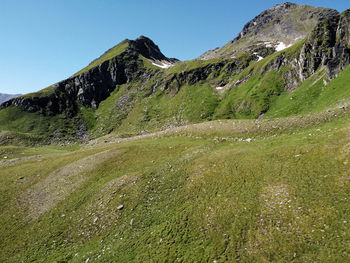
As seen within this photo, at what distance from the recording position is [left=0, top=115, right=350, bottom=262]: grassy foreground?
45.7ft

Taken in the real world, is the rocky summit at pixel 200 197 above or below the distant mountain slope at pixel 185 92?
below

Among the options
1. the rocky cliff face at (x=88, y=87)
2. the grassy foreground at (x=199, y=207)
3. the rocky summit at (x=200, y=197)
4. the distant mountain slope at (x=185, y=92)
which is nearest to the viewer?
the grassy foreground at (x=199, y=207)

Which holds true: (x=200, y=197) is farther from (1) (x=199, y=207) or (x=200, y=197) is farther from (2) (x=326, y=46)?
(2) (x=326, y=46)

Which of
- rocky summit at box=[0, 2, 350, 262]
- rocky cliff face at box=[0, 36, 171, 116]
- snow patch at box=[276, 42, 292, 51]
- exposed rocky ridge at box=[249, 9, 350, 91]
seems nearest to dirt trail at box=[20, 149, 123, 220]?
rocky summit at box=[0, 2, 350, 262]

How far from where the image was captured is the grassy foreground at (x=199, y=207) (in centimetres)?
1392

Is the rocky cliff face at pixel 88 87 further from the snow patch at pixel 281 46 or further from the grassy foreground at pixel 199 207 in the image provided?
the snow patch at pixel 281 46

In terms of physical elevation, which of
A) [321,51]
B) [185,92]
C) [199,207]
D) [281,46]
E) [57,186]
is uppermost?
[281,46]

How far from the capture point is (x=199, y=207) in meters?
19.1

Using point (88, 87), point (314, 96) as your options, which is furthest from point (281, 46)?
point (88, 87)

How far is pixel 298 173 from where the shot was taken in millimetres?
19516

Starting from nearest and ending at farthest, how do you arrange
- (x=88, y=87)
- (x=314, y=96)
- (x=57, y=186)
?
(x=57, y=186), (x=314, y=96), (x=88, y=87)

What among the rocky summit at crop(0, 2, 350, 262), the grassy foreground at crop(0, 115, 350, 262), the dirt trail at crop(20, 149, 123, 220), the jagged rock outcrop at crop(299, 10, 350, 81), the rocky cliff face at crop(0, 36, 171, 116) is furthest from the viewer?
the rocky cliff face at crop(0, 36, 171, 116)

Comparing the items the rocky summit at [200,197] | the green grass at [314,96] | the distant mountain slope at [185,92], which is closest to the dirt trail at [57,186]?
the rocky summit at [200,197]

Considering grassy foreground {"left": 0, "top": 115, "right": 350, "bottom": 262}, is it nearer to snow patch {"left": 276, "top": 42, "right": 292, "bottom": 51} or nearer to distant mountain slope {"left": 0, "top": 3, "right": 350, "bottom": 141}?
distant mountain slope {"left": 0, "top": 3, "right": 350, "bottom": 141}
